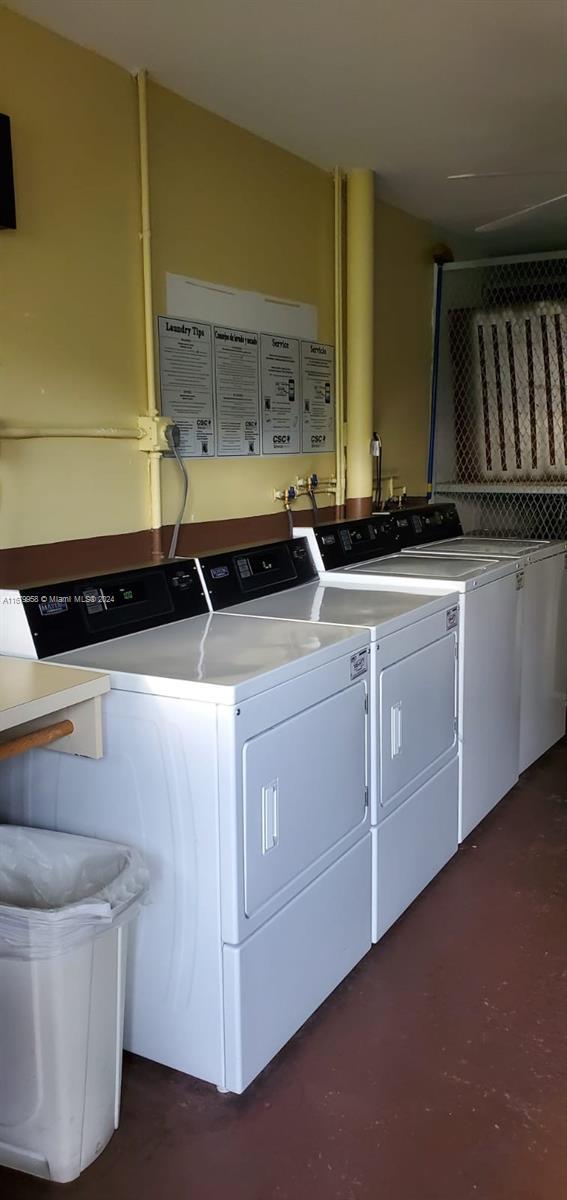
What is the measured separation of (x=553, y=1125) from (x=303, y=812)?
786mm

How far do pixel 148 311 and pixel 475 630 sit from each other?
149 centimetres

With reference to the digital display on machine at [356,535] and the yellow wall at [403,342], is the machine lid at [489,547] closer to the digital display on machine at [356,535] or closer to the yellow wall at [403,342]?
the digital display on machine at [356,535]

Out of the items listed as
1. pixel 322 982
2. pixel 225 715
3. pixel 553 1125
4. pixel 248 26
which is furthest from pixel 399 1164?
pixel 248 26

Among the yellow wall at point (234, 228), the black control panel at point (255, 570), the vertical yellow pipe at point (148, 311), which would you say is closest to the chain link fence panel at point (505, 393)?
the yellow wall at point (234, 228)

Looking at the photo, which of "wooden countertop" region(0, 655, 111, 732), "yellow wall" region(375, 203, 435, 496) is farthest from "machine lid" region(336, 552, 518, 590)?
"wooden countertop" region(0, 655, 111, 732)

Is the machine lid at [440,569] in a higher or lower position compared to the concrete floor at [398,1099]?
higher

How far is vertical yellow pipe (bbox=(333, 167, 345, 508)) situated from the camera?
3.93 meters

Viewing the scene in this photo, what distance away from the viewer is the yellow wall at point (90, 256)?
247 centimetres

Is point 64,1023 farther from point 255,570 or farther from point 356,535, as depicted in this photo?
point 356,535

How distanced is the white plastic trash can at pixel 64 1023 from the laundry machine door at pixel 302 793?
0.25 metres

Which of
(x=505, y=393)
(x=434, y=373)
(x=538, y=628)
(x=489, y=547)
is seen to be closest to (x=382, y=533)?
(x=489, y=547)

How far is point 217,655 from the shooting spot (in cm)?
202

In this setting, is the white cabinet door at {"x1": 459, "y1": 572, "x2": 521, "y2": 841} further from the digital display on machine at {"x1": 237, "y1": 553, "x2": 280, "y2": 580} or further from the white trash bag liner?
the white trash bag liner

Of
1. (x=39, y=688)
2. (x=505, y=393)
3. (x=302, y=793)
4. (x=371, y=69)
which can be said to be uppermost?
(x=371, y=69)
